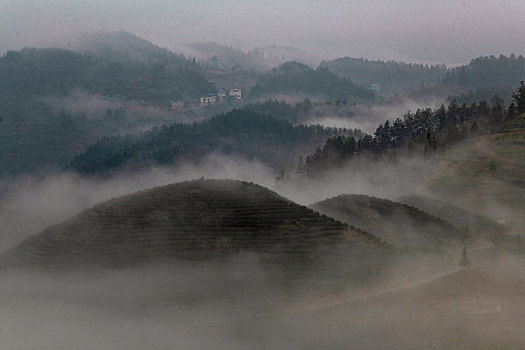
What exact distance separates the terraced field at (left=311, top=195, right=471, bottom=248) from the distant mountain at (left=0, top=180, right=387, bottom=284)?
1156cm

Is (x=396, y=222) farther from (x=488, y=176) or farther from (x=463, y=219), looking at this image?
(x=488, y=176)

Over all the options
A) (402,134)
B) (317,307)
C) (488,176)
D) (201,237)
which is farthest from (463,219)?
(402,134)

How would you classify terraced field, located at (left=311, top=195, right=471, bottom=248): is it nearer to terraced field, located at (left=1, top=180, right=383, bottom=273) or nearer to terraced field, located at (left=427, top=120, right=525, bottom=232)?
terraced field, located at (left=1, top=180, right=383, bottom=273)

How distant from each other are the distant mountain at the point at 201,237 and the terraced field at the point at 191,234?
0.07 metres

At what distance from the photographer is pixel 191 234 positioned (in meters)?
49.9

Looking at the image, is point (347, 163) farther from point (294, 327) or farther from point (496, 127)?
point (294, 327)

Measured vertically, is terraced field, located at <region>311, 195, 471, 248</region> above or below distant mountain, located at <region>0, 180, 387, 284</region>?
below

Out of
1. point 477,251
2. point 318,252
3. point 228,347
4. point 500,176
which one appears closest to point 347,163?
point 500,176

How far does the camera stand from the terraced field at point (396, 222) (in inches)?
2451

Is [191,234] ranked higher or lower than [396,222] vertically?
higher

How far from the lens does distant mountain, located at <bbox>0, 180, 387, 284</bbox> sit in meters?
48.3

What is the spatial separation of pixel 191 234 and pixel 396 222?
24.3 meters

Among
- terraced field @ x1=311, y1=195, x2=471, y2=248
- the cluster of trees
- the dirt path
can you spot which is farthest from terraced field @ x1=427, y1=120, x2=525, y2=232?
the dirt path

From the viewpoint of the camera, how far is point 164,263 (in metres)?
48.0
